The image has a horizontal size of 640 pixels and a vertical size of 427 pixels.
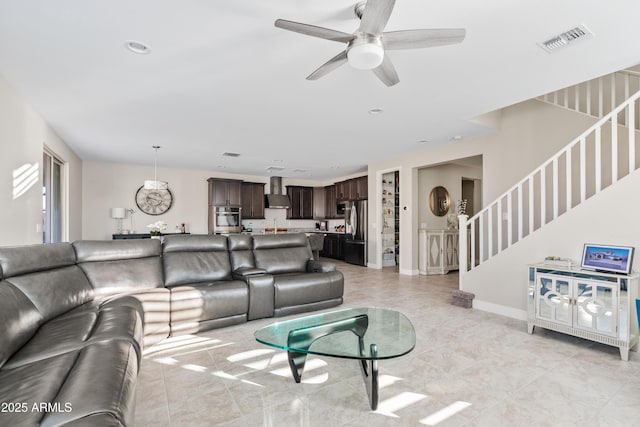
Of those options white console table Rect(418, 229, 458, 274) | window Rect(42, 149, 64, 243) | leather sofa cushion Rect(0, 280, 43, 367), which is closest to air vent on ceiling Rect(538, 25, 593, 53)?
leather sofa cushion Rect(0, 280, 43, 367)

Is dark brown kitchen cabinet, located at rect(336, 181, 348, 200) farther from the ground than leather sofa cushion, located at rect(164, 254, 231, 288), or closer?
farther from the ground

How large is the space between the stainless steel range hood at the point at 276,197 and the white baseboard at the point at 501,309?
6.42m

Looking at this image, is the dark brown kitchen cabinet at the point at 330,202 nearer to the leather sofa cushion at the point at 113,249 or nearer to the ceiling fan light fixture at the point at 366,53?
the leather sofa cushion at the point at 113,249

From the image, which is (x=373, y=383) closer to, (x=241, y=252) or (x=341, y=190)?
(x=241, y=252)

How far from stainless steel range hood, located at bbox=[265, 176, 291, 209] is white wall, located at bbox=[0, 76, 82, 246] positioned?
556 centimetres

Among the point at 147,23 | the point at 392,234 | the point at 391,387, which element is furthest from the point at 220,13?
the point at 392,234

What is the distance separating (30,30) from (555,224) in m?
5.22

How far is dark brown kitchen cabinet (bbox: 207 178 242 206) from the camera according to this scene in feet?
27.5

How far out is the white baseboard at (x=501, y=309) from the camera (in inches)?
152

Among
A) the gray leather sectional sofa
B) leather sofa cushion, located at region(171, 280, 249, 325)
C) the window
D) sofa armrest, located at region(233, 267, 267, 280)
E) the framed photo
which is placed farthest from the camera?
the window

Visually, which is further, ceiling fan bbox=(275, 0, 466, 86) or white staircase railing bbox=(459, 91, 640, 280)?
white staircase railing bbox=(459, 91, 640, 280)

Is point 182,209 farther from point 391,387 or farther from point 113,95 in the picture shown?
point 391,387

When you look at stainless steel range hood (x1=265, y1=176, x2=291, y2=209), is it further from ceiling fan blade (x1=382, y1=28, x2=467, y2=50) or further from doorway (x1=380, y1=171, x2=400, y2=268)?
ceiling fan blade (x1=382, y1=28, x2=467, y2=50)

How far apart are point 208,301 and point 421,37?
3.15 metres
